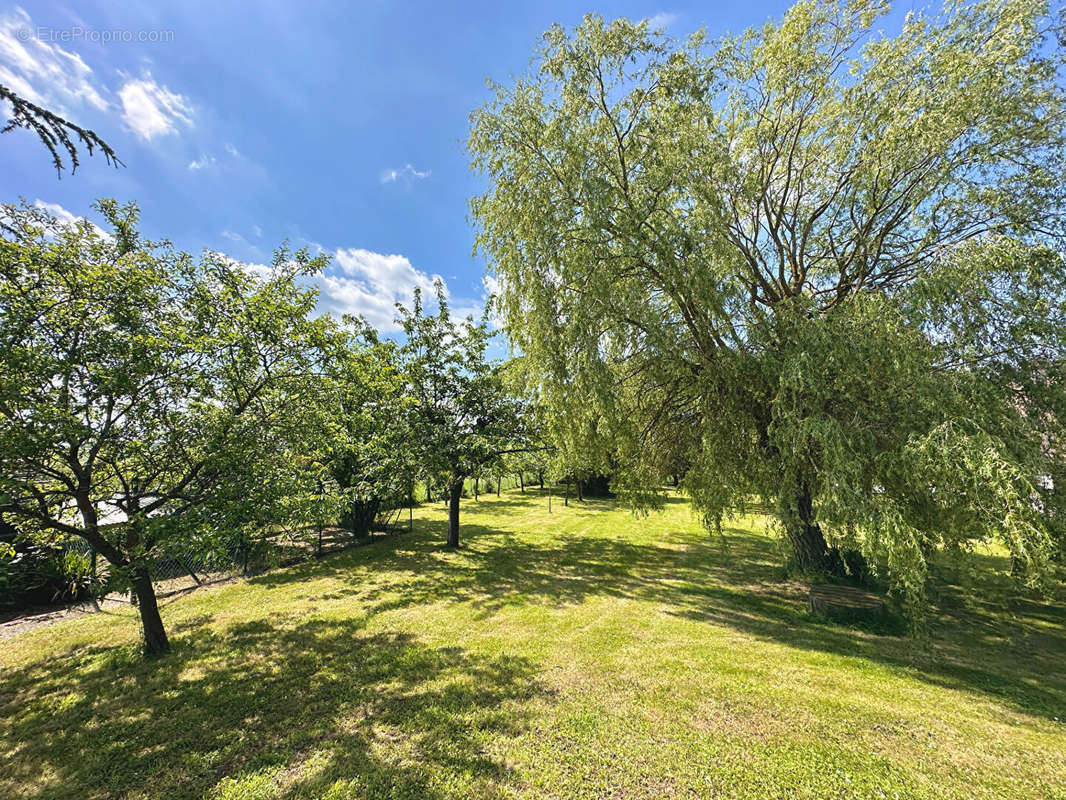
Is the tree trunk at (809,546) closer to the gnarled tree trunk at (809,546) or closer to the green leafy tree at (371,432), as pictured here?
the gnarled tree trunk at (809,546)

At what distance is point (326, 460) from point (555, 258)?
8667mm

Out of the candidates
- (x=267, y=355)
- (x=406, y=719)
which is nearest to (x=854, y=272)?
(x=406, y=719)

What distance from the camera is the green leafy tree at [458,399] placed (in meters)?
13.6

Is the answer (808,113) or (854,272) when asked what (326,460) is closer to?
(854,272)

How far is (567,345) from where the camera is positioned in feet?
28.1

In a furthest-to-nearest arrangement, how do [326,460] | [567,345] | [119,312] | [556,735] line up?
[326,460] → [567,345] → [119,312] → [556,735]

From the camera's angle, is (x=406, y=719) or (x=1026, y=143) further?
(x=1026, y=143)

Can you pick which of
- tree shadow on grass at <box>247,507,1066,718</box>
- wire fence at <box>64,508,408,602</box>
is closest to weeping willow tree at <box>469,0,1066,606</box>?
tree shadow on grass at <box>247,507,1066,718</box>

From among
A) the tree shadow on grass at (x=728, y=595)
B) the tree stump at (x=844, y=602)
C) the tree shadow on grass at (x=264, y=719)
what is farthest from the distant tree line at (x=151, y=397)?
the tree stump at (x=844, y=602)

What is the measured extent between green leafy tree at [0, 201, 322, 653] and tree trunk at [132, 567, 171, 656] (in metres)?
0.03

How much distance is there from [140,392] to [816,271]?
14682 millimetres

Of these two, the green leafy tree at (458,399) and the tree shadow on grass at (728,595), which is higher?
the green leafy tree at (458,399)

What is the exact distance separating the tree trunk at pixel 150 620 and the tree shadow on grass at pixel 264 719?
23 centimetres

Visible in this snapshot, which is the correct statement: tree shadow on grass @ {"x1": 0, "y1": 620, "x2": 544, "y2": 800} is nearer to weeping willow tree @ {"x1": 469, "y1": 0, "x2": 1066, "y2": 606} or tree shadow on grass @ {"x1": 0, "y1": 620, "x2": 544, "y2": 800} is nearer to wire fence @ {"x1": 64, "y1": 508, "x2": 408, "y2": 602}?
wire fence @ {"x1": 64, "y1": 508, "x2": 408, "y2": 602}
